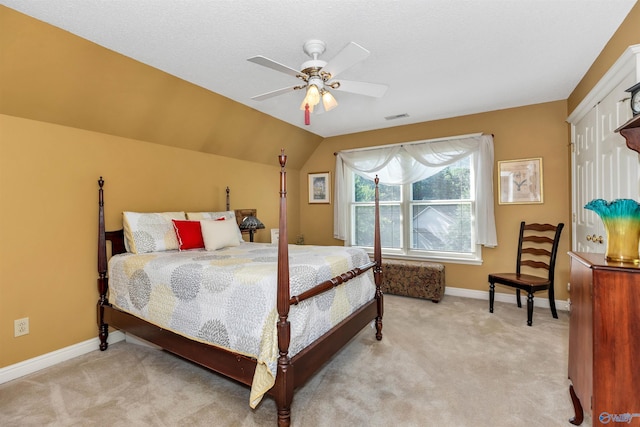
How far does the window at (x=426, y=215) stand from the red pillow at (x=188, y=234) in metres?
2.76

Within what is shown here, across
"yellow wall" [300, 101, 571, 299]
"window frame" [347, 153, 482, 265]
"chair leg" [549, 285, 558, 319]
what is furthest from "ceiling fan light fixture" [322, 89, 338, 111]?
"chair leg" [549, 285, 558, 319]

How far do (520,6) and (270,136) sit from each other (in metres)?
3.25

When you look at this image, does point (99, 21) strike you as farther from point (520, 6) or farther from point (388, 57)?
point (520, 6)

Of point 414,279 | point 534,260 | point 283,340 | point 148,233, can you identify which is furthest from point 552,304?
point 148,233

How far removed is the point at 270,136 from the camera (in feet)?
14.7

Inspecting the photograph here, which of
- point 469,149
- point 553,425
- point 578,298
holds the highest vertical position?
point 469,149

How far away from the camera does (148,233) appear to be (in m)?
2.89

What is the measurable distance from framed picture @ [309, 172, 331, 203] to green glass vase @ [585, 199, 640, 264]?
13.4ft

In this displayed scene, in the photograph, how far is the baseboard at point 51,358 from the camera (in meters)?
2.28

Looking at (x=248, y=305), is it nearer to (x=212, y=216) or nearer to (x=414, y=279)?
(x=212, y=216)

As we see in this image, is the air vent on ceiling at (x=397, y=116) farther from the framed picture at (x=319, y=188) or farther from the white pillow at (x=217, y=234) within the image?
the white pillow at (x=217, y=234)

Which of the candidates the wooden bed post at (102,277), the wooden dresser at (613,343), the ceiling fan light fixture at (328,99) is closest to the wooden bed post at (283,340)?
the ceiling fan light fixture at (328,99)

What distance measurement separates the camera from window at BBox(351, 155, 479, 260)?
169 inches

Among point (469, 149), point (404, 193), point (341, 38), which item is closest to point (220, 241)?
point (341, 38)
